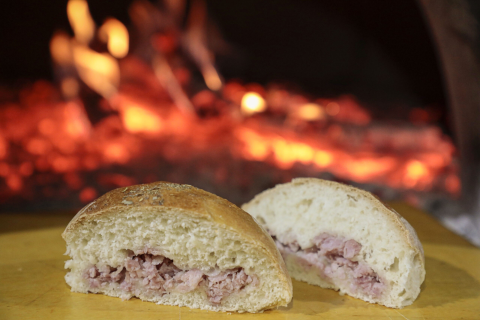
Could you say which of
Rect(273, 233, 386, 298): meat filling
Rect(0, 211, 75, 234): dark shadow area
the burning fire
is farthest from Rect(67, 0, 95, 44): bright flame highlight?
Rect(273, 233, 386, 298): meat filling

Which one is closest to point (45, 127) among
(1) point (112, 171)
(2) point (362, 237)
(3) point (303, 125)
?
(1) point (112, 171)

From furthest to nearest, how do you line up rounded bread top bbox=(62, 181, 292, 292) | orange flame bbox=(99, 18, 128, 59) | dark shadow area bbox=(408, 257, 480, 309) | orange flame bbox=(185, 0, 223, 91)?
orange flame bbox=(185, 0, 223, 91), orange flame bbox=(99, 18, 128, 59), dark shadow area bbox=(408, 257, 480, 309), rounded bread top bbox=(62, 181, 292, 292)

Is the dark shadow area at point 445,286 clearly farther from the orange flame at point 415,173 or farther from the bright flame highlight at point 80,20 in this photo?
the bright flame highlight at point 80,20

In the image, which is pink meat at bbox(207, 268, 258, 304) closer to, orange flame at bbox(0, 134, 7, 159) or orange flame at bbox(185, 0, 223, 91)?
orange flame at bbox(185, 0, 223, 91)

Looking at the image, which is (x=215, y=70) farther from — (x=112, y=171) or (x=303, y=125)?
(x=112, y=171)

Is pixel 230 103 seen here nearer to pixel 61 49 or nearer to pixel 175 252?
pixel 61 49
